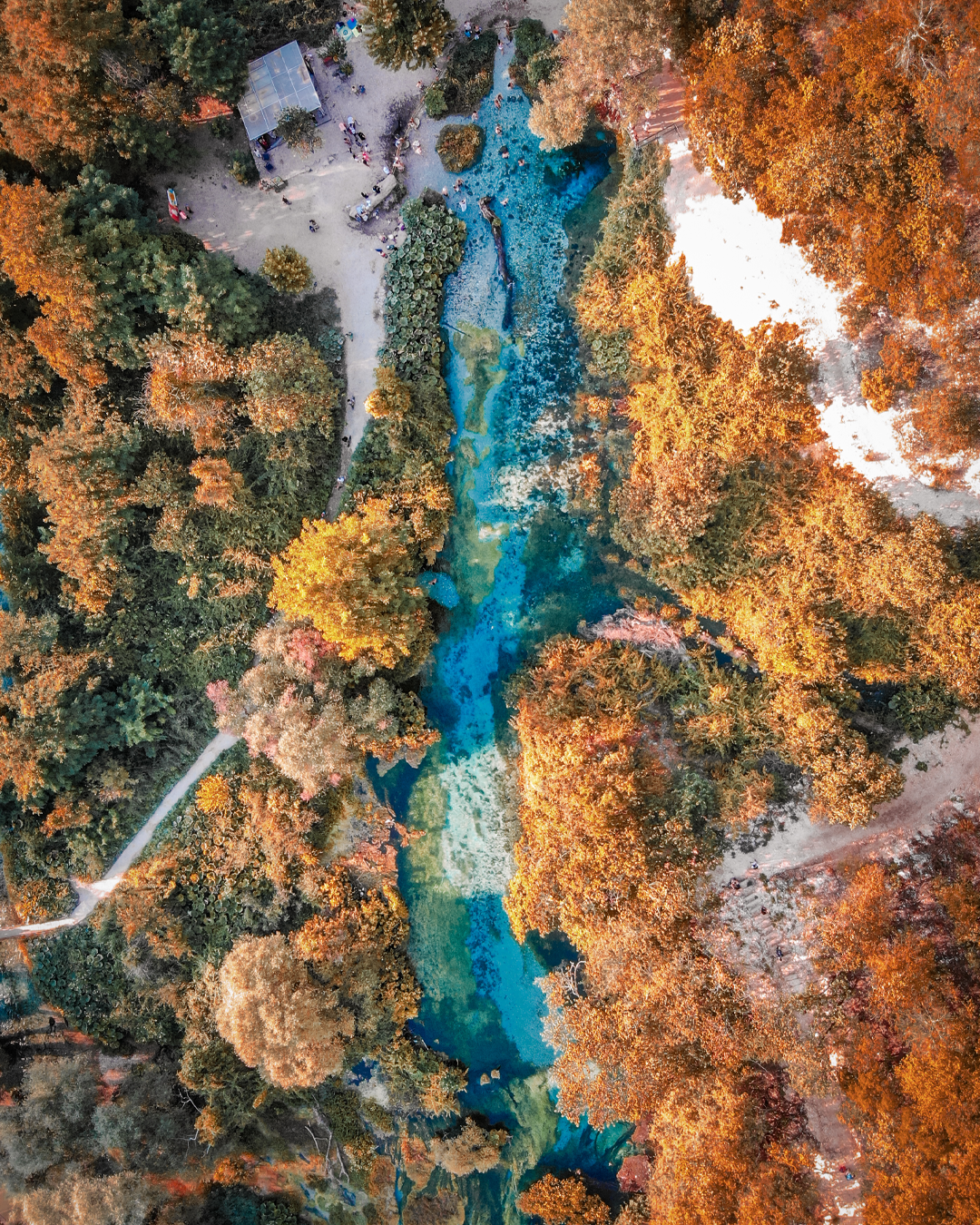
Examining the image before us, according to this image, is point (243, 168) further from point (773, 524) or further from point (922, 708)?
point (922, 708)

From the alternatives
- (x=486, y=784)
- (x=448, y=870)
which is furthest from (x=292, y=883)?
(x=486, y=784)

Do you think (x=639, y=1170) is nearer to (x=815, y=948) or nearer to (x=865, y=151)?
(x=815, y=948)

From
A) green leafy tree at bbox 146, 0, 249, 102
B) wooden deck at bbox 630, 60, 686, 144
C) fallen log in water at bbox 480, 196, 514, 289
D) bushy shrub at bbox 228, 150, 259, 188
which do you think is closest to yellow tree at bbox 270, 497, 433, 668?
fallen log in water at bbox 480, 196, 514, 289

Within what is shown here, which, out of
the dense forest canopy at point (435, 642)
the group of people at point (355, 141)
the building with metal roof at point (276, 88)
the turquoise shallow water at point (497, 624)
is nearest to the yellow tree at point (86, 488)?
the dense forest canopy at point (435, 642)

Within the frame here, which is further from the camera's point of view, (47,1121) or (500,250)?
(500,250)

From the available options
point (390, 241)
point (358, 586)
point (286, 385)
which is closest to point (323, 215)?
point (390, 241)

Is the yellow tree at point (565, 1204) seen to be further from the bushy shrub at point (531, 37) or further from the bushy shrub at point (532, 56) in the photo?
the bushy shrub at point (531, 37)
